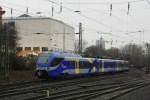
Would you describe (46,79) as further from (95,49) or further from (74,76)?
(95,49)

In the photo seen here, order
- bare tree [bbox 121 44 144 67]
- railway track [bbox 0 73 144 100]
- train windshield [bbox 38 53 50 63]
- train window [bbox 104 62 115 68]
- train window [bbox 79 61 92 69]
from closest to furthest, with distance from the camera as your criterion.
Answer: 1. railway track [bbox 0 73 144 100]
2. train windshield [bbox 38 53 50 63]
3. train window [bbox 79 61 92 69]
4. train window [bbox 104 62 115 68]
5. bare tree [bbox 121 44 144 67]

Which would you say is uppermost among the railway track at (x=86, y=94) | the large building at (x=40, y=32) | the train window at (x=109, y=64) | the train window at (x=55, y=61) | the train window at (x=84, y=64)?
the large building at (x=40, y=32)

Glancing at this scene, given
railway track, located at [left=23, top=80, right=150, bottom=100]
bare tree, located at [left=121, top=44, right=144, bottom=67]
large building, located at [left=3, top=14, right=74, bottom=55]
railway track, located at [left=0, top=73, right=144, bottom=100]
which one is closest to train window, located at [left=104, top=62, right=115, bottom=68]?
railway track, located at [left=0, top=73, right=144, bottom=100]

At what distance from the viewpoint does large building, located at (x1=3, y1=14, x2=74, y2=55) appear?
119 meters

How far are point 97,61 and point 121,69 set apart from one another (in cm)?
2179

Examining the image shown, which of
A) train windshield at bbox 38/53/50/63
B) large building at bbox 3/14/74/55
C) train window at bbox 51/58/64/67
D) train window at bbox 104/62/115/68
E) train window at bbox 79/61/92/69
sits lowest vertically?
A: train window at bbox 104/62/115/68

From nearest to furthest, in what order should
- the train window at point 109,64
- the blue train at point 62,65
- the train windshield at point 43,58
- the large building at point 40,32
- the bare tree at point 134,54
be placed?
1. the blue train at point 62,65
2. the train windshield at point 43,58
3. the train window at point 109,64
4. the large building at point 40,32
5. the bare tree at point 134,54

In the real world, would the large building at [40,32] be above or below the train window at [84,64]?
above

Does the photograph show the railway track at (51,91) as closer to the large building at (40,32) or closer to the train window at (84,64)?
the train window at (84,64)

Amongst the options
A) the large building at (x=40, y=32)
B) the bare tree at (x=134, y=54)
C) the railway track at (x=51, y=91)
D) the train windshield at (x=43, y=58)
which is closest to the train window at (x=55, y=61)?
the train windshield at (x=43, y=58)

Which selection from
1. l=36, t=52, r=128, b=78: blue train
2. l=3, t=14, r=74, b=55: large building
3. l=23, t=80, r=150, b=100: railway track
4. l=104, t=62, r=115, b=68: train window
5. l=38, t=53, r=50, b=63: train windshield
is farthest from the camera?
l=3, t=14, r=74, b=55: large building

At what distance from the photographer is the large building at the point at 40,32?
118688 mm

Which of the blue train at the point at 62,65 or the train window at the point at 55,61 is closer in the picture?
the blue train at the point at 62,65

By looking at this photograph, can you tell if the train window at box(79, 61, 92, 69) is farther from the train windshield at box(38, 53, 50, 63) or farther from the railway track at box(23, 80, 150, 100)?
the railway track at box(23, 80, 150, 100)
